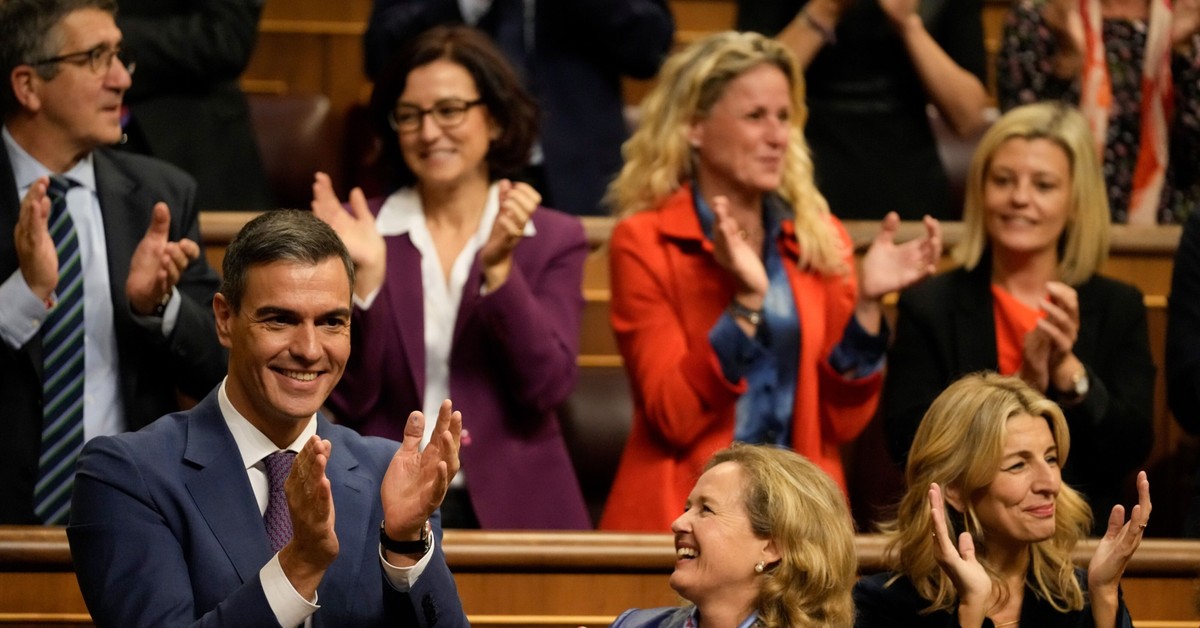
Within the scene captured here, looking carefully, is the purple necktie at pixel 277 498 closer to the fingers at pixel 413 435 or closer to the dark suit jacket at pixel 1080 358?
the fingers at pixel 413 435

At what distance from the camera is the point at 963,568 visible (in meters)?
2.02

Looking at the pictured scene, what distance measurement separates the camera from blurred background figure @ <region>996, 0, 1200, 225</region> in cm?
339

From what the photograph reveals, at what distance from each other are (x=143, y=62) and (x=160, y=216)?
0.90 meters

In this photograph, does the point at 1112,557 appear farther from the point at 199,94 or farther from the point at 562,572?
the point at 199,94

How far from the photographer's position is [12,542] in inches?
85.4

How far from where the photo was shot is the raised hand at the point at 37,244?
93.8 inches

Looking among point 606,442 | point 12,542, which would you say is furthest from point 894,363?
point 12,542

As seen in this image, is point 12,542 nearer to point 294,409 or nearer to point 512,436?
point 294,409

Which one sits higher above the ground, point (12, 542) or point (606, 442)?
point (12, 542)

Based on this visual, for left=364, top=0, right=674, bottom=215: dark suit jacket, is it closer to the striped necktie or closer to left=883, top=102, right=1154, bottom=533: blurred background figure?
left=883, top=102, right=1154, bottom=533: blurred background figure

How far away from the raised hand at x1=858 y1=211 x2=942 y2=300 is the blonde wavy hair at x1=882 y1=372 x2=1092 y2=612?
1.19 ft

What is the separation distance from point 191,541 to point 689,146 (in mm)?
1323

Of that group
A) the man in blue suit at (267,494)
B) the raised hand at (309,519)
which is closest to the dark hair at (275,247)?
the man in blue suit at (267,494)

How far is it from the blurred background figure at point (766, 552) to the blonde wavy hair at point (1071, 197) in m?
0.99
